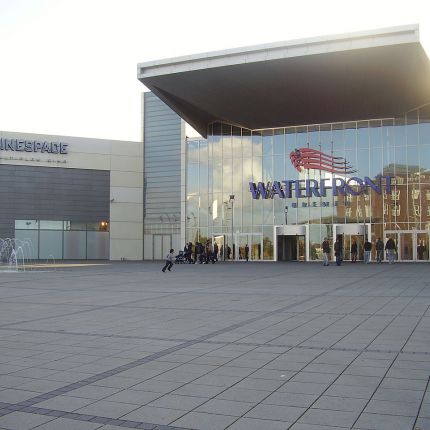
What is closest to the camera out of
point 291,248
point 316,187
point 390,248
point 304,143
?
point 390,248

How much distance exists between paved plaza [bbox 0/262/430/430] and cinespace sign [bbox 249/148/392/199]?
25.9 meters

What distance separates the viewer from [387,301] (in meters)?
13.8

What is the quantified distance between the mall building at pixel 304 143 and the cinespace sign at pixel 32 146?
35.5 feet

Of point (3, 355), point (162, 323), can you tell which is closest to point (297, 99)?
point (162, 323)

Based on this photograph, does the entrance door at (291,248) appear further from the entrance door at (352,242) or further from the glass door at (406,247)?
the glass door at (406,247)

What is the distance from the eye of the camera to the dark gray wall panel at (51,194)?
1930 inches

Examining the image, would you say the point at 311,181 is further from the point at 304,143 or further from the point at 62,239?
the point at 62,239

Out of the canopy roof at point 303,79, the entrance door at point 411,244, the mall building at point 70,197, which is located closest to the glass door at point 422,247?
the entrance door at point 411,244

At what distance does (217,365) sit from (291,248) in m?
35.1

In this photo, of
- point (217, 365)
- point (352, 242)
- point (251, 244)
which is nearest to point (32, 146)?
point (251, 244)

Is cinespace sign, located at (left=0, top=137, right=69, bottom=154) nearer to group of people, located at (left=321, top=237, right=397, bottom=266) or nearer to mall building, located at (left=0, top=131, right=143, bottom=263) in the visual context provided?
mall building, located at (left=0, top=131, right=143, bottom=263)

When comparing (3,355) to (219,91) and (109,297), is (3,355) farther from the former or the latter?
(219,91)

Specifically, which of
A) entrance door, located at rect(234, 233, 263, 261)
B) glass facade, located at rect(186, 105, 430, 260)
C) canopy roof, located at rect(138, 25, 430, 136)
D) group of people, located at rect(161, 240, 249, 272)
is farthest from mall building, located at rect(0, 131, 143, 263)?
canopy roof, located at rect(138, 25, 430, 136)

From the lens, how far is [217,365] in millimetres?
7195
